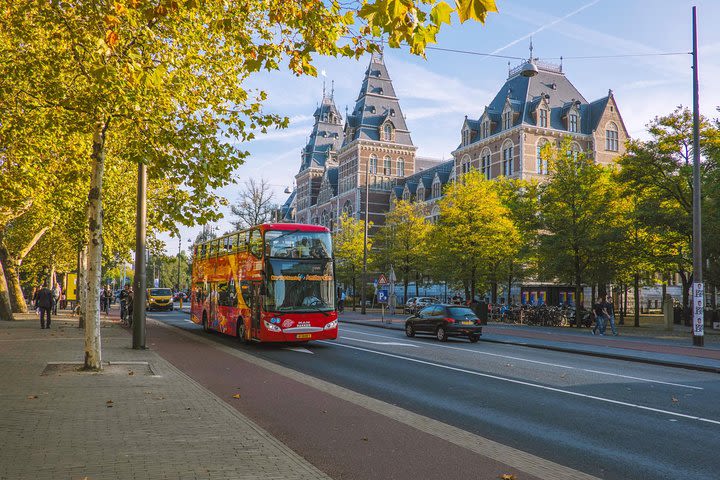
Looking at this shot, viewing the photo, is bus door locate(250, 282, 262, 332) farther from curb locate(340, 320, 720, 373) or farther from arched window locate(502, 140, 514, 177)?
arched window locate(502, 140, 514, 177)

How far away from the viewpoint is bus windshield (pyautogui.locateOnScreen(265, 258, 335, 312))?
18.4 m

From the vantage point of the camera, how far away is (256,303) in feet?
62.2

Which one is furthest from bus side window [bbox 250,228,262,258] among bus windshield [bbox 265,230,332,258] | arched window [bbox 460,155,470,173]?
arched window [bbox 460,155,470,173]

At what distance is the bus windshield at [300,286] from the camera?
1838 cm

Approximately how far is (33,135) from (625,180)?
26166mm

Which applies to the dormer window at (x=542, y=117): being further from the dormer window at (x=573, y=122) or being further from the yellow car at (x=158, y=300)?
the yellow car at (x=158, y=300)

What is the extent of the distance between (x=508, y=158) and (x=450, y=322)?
43.4 m

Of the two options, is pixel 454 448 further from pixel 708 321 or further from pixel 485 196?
pixel 485 196

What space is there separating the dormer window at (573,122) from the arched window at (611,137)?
3.18m

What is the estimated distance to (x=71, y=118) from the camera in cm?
1173

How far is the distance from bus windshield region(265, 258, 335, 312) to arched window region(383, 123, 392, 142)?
72655mm

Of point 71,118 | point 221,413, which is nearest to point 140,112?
point 71,118

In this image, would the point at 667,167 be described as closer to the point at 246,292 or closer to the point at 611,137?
the point at 246,292

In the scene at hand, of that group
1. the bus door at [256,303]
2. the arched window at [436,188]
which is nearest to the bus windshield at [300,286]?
the bus door at [256,303]
